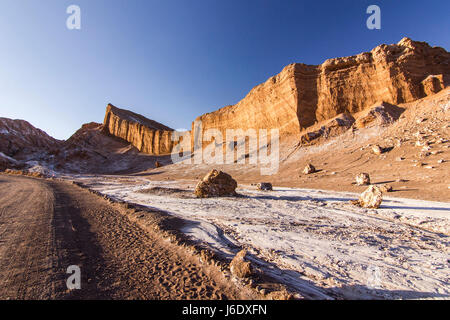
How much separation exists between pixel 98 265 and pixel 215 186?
8.91 metres

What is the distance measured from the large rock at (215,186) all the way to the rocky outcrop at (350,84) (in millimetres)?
24633

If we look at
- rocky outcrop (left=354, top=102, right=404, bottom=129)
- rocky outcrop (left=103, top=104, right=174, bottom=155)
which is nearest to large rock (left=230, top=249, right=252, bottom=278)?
rocky outcrop (left=354, top=102, right=404, bottom=129)

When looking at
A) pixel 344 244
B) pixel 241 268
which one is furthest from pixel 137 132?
pixel 241 268

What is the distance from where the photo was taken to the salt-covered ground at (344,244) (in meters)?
2.92

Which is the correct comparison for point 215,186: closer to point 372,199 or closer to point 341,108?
point 372,199

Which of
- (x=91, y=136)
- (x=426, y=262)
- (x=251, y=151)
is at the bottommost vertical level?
(x=426, y=262)

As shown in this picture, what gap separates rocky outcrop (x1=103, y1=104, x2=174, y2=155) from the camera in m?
58.2

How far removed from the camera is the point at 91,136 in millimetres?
62938

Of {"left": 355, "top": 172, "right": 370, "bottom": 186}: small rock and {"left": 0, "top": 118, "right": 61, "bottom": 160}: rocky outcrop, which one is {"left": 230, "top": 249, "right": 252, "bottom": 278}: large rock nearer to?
{"left": 355, "top": 172, "right": 370, "bottom": 186}: small rock

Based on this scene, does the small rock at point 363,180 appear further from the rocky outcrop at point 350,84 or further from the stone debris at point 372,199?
the rocky outcrop at point 350,84

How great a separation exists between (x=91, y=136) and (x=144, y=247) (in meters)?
74.3

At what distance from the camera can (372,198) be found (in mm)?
8234
